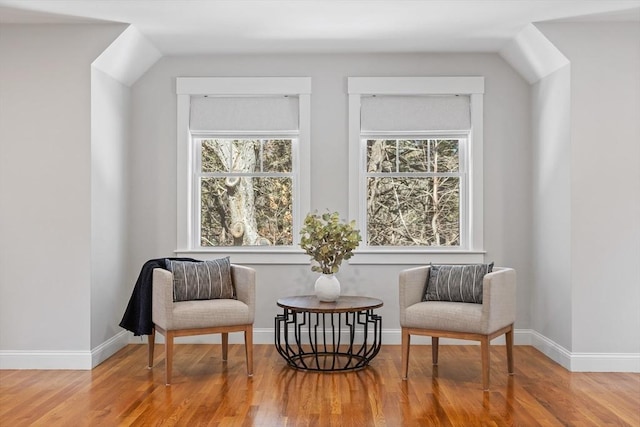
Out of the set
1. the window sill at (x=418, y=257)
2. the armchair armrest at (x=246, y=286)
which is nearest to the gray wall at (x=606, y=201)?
the window sill at (x=418, y=257)

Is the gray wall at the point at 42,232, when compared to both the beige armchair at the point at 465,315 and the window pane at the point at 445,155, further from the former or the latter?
the window pane at the point at 445,155

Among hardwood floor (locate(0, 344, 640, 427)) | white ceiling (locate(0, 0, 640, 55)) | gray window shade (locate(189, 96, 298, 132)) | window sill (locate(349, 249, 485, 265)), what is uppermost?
white ceiling (locate(0, 0, 640, 55))

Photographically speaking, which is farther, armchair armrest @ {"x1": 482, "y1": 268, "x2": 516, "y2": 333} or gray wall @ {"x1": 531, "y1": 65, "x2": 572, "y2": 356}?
gray wall @ {"x1": 531, "y1": 65, "x2": 572, "y2": 356}

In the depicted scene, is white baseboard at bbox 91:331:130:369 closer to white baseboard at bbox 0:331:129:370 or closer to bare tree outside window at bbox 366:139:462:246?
white baseboard at bbox 0:331:129:370

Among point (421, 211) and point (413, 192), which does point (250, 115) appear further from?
point (421, 211)

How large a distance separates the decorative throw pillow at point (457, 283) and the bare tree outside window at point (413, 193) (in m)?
0.99

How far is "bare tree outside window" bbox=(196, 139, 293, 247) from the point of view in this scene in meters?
5.69

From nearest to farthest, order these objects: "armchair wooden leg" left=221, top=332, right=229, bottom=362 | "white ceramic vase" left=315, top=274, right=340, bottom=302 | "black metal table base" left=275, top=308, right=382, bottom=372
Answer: "black metal table base" left=275, top=308, right=382, bottom=372 → "white ceramic vase" left=315, top=274, right=340, bottom=302 → "armchair wooden leg" left=221, top=332, right=229, bottom=362

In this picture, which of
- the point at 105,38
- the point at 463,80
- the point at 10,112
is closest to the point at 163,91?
the point at 105,38

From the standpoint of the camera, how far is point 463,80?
5535 millimetres

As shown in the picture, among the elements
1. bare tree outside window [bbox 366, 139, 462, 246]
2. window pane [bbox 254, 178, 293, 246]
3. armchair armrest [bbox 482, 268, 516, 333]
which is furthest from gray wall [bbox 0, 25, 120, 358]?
armchair armrest [bbox 482, 268, 516, 333]

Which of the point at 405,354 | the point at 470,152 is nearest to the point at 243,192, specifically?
the point at 470,152

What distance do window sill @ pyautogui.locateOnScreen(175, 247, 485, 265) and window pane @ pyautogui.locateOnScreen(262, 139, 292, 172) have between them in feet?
2.42

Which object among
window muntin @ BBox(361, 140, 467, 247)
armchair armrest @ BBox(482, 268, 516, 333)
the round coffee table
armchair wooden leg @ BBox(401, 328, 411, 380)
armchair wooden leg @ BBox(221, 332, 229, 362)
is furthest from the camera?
window muntin @ BBox(361, 140, 467, 247)
